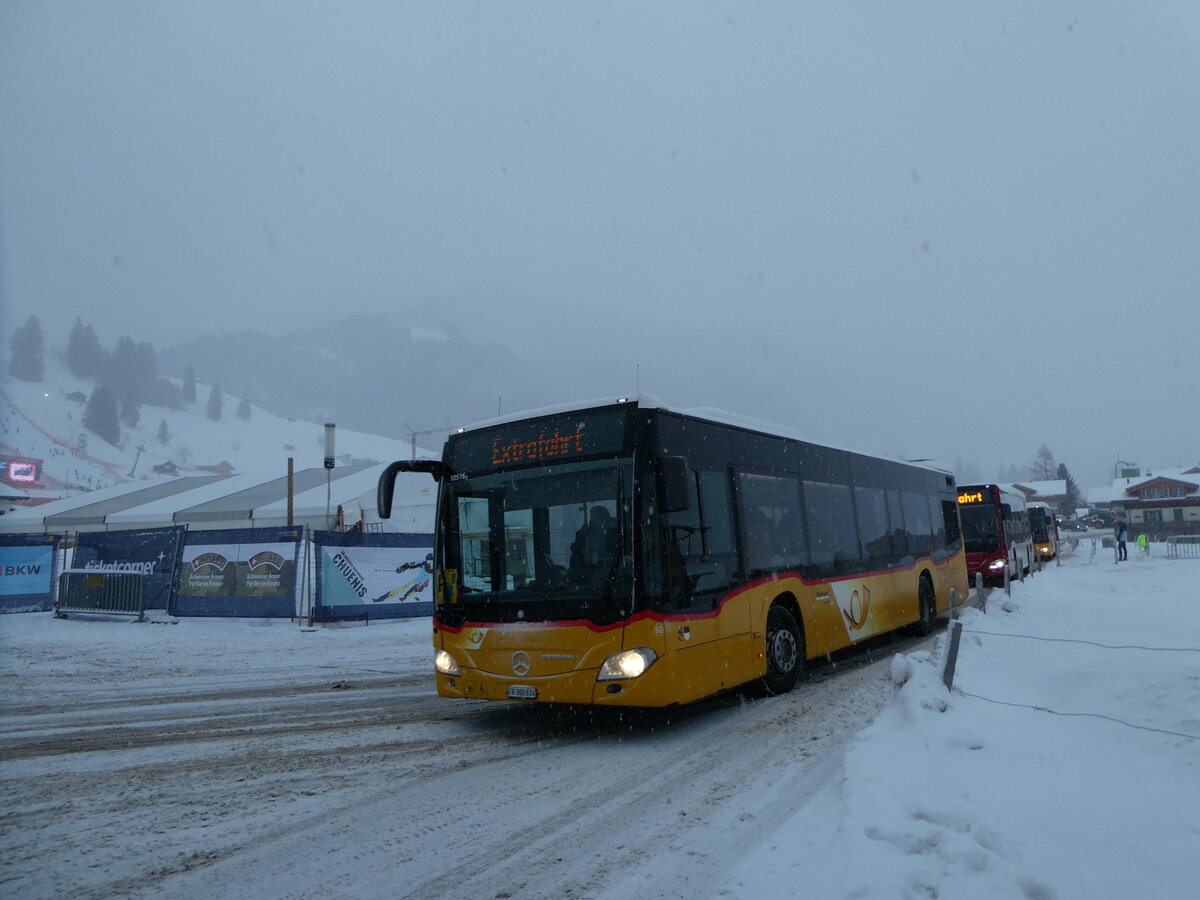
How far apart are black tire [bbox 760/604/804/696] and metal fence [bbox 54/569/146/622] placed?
48.2ft

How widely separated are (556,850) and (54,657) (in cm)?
1285

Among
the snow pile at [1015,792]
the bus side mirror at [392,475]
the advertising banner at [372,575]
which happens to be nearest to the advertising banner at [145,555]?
the advertising banner at [372,575]

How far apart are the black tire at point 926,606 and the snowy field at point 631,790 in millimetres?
4228

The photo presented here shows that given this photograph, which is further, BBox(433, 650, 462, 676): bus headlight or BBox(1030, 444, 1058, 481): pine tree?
BBox(1030, 444, 1058, 481): pine tree

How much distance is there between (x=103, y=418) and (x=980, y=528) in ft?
551

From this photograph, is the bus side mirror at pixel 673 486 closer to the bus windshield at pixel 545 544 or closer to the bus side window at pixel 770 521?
the bus windshield at pixel 545 544

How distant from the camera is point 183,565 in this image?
60.1 feet

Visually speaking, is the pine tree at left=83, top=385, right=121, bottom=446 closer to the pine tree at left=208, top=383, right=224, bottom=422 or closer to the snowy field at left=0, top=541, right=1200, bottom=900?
the pine tree at left=208, top=383, right=224, bottom=422

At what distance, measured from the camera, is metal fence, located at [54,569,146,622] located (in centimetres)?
1753

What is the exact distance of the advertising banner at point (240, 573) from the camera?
1750 centimetres

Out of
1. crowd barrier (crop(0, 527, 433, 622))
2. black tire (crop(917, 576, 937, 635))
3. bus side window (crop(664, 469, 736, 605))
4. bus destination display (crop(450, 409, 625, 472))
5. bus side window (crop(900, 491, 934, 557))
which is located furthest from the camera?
crowd barrier (crop(0, 527, 433, 622))

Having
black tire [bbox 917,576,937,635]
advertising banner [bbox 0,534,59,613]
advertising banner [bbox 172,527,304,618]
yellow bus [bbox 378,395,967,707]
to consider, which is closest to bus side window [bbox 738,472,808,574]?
yellow bus [bbox 378,395,967,707]

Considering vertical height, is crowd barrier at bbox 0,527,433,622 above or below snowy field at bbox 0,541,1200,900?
above

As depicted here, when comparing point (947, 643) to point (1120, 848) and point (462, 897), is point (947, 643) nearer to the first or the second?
point (1120, 848)
